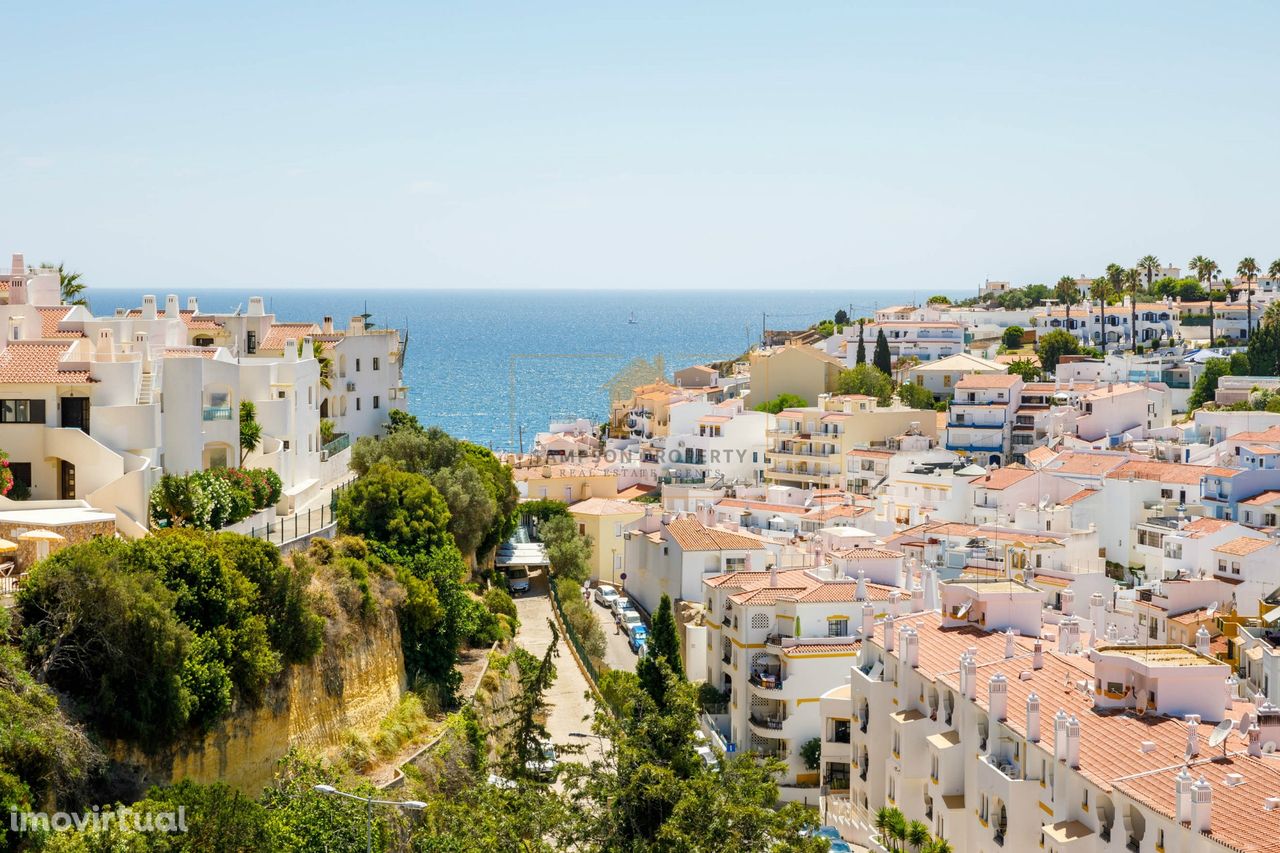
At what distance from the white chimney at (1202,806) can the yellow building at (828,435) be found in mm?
49207

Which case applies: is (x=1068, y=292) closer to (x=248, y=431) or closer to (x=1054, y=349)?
(x=1054, y=349)

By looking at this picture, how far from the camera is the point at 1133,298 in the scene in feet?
345

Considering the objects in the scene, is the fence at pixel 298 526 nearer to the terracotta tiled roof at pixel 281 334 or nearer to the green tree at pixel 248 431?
the green tree at pixel 248 431

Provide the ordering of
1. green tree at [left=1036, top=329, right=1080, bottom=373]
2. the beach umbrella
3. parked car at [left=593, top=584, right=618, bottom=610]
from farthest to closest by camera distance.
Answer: green tree at [left=1036, top=329, right=1080, bottom=373]
parked car at [left=593, top=584, right=618, bottom=610]
the beach umbrella

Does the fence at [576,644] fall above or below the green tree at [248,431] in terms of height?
below

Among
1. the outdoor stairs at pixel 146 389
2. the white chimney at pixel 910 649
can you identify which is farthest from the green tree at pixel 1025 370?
the outdoor stairs at pixel 146 389

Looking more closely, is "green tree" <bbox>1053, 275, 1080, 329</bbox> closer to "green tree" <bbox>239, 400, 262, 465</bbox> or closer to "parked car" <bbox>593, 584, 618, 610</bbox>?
"parked car" <bbox>593, 584, 618, 610</bbox>

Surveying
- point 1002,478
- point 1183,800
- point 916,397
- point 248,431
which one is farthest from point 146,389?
point 916,397

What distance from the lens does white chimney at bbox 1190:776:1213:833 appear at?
21594 mm

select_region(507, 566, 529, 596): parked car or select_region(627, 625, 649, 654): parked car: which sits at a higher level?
select_region(507, 566, 529, 596): parked car

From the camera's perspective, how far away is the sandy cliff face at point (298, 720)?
24594 mm

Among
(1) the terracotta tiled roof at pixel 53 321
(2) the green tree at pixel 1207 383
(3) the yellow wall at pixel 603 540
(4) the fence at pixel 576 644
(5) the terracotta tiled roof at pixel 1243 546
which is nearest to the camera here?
(1) the terracotta tiled roof at pixel 53 321

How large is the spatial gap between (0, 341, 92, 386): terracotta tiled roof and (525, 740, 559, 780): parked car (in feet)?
40.6

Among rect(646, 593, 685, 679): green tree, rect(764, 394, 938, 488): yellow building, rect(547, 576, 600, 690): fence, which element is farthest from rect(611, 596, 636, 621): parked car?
rect(764, 394, 938, 488): yellow building
